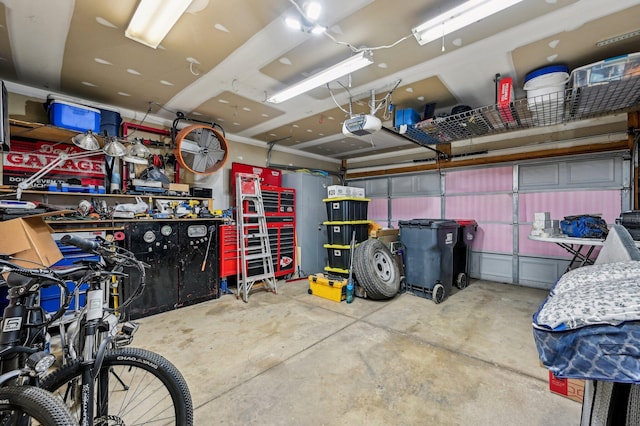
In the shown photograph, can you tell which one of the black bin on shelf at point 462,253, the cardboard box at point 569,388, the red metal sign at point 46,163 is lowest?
the cardboard box at point 569,388

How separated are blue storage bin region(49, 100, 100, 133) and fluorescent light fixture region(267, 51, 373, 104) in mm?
1996

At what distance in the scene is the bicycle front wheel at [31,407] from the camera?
2.78ft

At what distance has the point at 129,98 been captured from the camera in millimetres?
3240

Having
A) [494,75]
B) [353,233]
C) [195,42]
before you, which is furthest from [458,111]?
[195,42]

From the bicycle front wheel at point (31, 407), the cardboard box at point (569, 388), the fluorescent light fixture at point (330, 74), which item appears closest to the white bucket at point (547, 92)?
the fluorescent light fixture at point (330, 74)

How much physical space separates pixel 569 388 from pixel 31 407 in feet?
9.16

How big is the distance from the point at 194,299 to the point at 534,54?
15.1ft

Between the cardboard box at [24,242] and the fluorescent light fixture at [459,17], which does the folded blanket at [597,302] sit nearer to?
the fluorescent light fixture at [459,17]

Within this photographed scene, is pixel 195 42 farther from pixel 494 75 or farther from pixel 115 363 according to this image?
pixel 494 75

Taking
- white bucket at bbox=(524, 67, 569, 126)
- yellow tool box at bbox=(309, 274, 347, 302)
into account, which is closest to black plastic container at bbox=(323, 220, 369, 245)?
yellow tool box at bbox=(309, 274, 347, 302)

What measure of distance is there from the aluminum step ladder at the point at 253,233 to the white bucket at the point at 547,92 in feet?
11.9

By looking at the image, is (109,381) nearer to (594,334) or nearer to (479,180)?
(594,334)

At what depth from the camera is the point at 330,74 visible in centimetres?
244

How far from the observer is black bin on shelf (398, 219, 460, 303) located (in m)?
3.70
